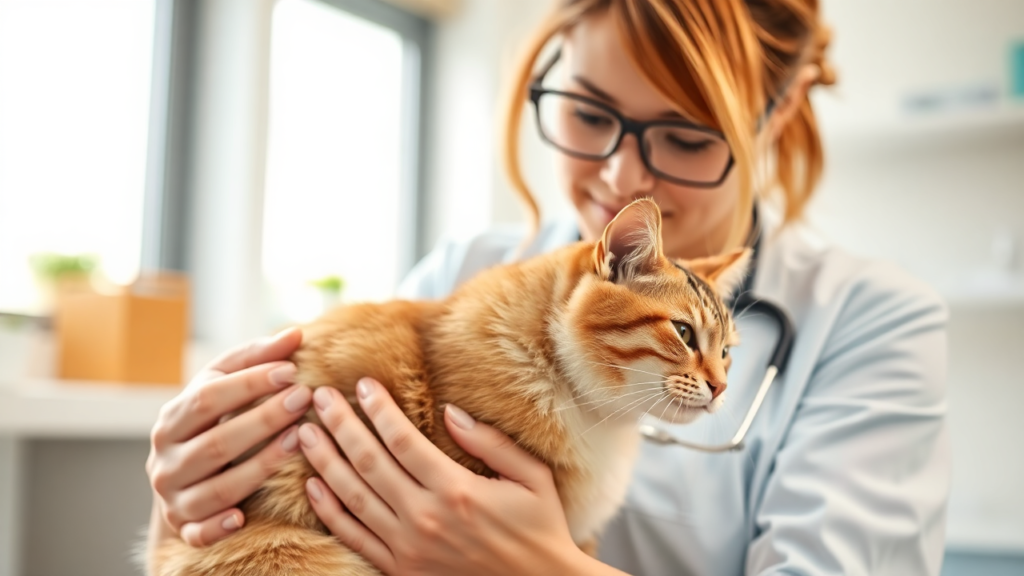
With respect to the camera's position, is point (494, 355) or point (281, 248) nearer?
point (494, 355)

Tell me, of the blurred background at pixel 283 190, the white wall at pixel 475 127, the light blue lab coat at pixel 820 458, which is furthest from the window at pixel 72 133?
the light blue lab coat at pixel 820 458

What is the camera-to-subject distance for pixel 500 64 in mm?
3018

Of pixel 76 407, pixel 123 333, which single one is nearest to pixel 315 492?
pixel 76 407

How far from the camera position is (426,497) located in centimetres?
85

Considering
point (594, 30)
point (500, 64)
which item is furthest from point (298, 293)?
point (594, 30)

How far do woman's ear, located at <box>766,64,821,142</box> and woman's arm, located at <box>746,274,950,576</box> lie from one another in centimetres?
34

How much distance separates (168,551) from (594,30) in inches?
35.2

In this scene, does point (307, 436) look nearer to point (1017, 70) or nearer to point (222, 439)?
point (222, 439)

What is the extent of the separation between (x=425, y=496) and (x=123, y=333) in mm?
1374

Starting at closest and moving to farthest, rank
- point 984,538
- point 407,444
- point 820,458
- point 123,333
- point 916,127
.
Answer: point 407,444, point 820,458, point 123,333, point 984,538, point 916,127

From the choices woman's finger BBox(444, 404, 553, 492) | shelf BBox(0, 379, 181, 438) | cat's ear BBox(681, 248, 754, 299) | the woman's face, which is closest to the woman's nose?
the woman's face

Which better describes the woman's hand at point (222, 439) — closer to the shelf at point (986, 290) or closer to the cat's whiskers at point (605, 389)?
the cat's whiskers at point (605, 389)

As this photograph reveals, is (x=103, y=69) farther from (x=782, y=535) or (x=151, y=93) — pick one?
(x=782, y=535)

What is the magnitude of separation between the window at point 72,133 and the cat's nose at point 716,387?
6.14 ft
